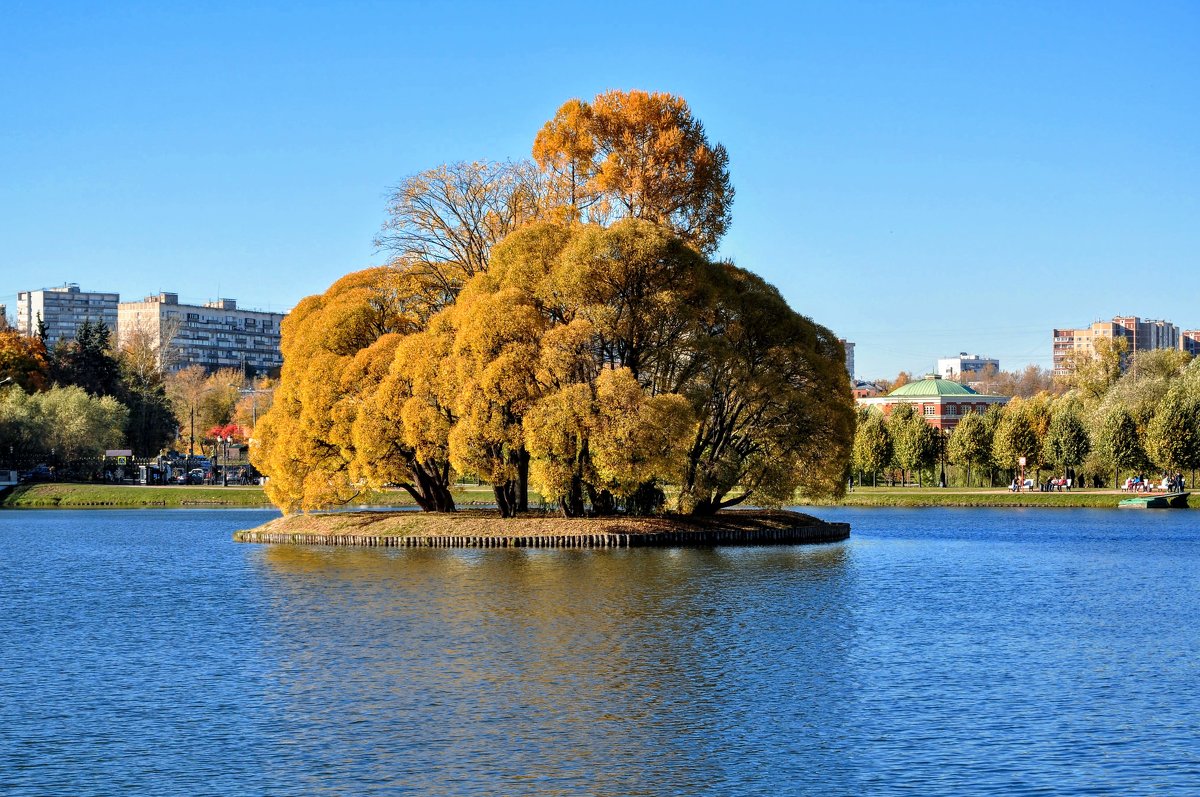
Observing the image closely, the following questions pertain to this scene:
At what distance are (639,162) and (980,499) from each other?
165ft

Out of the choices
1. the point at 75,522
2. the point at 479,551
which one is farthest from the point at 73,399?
the point at 479,551

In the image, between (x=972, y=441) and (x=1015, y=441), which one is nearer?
(x=1015, y=441)

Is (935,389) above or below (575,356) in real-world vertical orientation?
above

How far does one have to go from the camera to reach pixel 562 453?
182 feet

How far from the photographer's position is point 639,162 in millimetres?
68938

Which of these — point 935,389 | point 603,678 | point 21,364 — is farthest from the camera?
point 935,389

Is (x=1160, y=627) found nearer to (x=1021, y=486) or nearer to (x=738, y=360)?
(x=738, y=360)

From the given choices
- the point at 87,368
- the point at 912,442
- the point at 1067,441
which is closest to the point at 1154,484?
the point at 1067,441

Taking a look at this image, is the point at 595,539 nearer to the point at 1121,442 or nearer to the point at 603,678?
the point at 603,678

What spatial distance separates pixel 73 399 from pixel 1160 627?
98.6 m

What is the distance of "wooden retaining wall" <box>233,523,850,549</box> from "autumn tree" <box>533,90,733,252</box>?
650 inches

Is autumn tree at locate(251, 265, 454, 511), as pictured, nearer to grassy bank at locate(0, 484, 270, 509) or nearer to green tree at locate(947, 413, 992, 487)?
grassy bank at locate(0, 484, 270, 509)

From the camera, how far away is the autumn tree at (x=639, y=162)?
68.8 metres

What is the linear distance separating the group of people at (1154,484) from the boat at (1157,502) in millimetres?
5742
